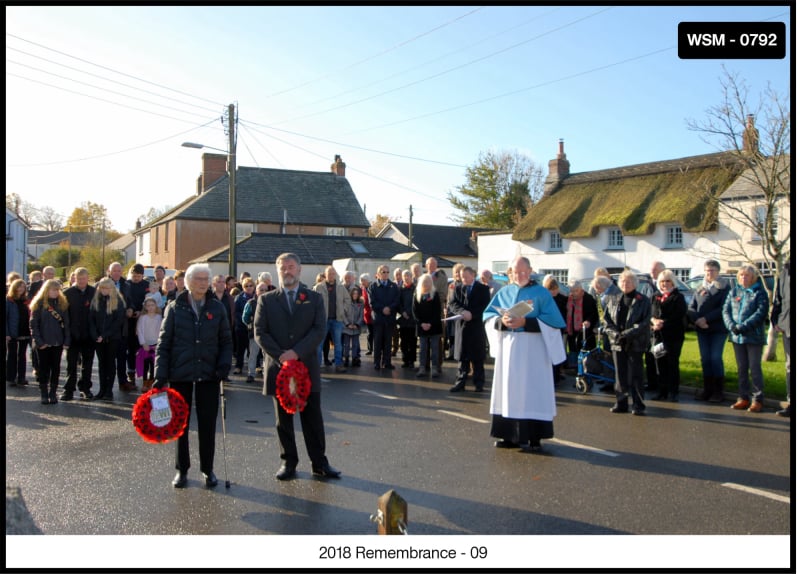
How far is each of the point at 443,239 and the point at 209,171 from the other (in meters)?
22.6

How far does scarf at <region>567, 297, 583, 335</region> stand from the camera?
13.3 m

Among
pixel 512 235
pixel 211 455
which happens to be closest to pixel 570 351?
pixel 211 455

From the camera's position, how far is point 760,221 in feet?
54.4

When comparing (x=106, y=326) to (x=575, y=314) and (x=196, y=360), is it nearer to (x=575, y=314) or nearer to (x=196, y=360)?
(x=196, y=360)

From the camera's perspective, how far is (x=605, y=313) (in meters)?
10.8

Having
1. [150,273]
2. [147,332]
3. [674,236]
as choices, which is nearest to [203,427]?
[147,332]

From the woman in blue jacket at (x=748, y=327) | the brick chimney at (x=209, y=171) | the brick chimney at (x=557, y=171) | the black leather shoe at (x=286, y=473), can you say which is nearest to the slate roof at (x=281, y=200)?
the brick chimney at (x=209, y=171)

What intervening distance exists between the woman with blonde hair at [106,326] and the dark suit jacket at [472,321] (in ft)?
19.6

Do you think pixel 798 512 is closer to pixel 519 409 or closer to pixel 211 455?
pixel 519 409

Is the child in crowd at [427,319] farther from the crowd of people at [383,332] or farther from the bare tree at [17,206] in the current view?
the bare tree at [17,206]

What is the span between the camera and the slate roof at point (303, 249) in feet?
127

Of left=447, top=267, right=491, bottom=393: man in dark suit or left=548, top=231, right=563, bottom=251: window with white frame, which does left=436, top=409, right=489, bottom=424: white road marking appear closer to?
left=447, top=267, right=491, bottom=393: man in dark suit

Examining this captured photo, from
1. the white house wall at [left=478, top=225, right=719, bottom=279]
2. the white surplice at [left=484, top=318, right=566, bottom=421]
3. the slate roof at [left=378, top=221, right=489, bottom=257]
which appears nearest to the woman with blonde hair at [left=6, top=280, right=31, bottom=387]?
the white surplice at [left=484, top=318, right=566, bottom=421]

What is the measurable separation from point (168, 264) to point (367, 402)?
4415cm
